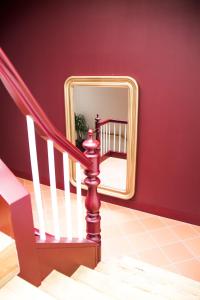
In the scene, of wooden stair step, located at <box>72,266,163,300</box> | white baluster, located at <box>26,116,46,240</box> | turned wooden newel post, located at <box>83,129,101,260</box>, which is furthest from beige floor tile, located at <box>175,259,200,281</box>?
white baluster, located at <box>26,116,46,240</box>

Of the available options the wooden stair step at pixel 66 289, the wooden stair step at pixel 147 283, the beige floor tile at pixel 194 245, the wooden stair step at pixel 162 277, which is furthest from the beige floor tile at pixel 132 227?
the wooden stair step at pixel 66 289

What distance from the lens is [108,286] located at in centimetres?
177

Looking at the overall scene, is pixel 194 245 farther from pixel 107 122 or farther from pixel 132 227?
pixel 107 122

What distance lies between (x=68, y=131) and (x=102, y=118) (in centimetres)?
68

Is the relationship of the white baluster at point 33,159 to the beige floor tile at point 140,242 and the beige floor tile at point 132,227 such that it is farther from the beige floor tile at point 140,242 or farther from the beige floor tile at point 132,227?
the beige floor tile at point 132,227

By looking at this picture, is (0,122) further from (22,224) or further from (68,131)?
(22,224)

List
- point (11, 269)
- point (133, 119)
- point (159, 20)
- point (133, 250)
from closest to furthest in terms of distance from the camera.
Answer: point (11, 269) → point (159, 20) → point (133, 250) → point (133, 119)

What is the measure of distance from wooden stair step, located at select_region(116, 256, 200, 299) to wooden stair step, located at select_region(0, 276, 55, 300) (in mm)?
1351

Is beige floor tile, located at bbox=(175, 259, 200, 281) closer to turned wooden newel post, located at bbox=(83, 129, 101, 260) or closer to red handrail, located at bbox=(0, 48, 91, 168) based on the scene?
turned wooden newel post, located at bbox=(83, 129, 101, 260)

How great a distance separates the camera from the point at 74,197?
157 inches

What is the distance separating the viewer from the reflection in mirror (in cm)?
362

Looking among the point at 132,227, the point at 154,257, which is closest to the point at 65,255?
the point at 154,257

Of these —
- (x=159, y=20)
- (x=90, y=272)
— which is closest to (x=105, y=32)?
(x=159, y=20)

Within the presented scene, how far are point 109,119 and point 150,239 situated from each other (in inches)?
75.7
